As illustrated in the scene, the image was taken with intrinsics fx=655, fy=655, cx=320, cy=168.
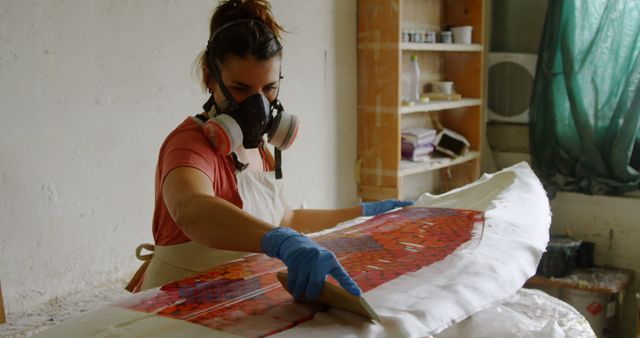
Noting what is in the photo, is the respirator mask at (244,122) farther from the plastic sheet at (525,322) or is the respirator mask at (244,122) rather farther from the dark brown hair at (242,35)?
the plastic sheet at (525,322)

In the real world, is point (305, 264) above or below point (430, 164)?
above

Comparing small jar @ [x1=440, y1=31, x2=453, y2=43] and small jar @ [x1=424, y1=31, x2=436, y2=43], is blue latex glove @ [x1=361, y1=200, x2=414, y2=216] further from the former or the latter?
small jar @ [x1=440, y1=31, x2=453, y2=43]

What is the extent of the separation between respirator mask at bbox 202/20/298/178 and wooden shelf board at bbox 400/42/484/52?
5.45 feet

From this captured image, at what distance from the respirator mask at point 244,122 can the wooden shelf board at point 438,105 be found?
1.66m

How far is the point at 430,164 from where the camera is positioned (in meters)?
3.54

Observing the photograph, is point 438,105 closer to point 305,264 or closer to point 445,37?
point 445,37

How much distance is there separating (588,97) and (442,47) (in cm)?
97

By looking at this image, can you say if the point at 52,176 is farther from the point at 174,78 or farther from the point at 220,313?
the point at 220,313

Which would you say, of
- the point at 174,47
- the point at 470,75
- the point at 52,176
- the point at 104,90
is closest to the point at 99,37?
the point at 104,90

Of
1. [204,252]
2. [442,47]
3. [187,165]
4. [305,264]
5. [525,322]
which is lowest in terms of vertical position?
[525,322]

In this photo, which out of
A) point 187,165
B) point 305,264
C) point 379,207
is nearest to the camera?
point 305,264

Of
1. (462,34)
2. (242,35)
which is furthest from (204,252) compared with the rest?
(462,34)

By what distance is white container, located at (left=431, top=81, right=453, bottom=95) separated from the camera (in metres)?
3.84

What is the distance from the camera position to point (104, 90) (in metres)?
2.10
